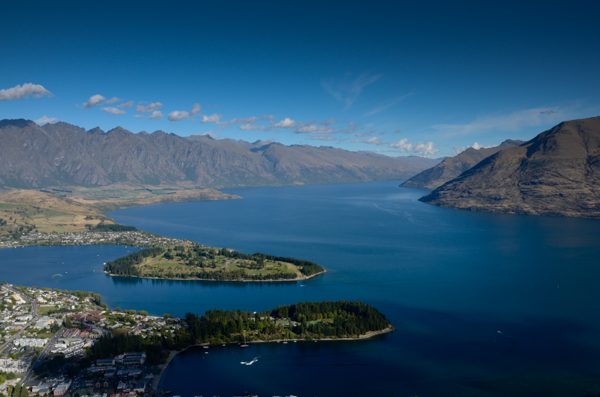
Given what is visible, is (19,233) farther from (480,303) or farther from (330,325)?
(480,303)

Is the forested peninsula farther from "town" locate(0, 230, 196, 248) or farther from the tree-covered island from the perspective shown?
"town" locate(0, 230, 196, 248)

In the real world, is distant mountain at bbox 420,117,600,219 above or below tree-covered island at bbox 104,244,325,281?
above

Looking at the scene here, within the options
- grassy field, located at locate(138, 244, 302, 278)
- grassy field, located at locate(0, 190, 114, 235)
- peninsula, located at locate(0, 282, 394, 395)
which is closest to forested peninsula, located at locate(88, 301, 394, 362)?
peninsula, located at locate(0, 282, 394, 395)

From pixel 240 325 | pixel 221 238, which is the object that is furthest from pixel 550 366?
pixel 221 238

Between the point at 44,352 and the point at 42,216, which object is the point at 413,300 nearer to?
the point at 44,352

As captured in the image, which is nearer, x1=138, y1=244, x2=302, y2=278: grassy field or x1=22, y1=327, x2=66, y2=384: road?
x1=22, y1=327, x2=66, y2=384: road

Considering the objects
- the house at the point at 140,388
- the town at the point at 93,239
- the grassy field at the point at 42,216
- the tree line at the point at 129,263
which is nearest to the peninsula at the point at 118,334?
the house at the point at 140,388
